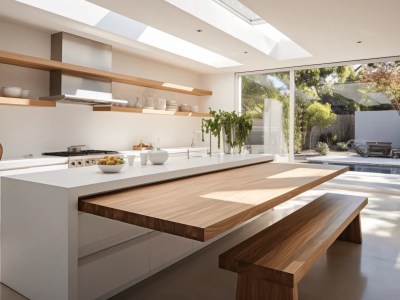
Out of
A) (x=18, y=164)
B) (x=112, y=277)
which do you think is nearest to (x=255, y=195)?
(x=112, y=277)

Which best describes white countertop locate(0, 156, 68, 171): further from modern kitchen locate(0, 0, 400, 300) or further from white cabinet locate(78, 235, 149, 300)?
white cabinet locate(78, 235, 149, 300)

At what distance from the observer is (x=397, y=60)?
575 centimetres

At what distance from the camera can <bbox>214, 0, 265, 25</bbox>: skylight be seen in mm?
4227

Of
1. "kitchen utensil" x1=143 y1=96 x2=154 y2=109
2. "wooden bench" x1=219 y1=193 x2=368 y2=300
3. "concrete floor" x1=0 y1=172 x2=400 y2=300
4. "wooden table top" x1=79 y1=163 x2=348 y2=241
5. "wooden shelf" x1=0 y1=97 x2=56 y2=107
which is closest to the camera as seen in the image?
"wooden table top" x1=79 y1=163 x2=348 y2=241

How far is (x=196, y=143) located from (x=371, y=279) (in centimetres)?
492

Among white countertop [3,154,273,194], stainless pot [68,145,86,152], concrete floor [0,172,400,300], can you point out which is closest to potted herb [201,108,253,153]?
concrete floor [0,172,400,300]

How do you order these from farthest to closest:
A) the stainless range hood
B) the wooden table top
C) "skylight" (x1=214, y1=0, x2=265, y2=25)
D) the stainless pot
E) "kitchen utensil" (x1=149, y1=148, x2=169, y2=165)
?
the stainless pot
the stainless range hood
"skylight" (x1=214, y1=0, x2=265, y2=25)
"kitchen utensil" (x1=149, y1=148, x2=169, y2=165)
the wooden table top

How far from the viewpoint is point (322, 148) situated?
21.5 ft

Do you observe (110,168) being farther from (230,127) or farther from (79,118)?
(79,118)

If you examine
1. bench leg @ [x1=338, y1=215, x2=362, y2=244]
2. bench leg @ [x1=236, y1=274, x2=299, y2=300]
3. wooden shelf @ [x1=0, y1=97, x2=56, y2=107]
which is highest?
wooden shelf @ [x1=0, y1=97, x2=56, y2=107]

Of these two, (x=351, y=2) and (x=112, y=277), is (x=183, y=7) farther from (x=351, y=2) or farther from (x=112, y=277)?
(x=112, y=277)

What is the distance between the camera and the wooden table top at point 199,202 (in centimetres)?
146

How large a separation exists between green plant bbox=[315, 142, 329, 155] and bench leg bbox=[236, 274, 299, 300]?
5205 mm

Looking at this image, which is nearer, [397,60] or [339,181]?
[397,60]
